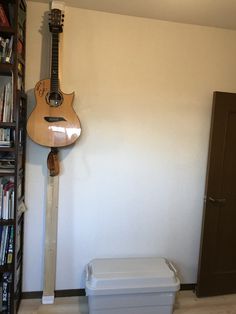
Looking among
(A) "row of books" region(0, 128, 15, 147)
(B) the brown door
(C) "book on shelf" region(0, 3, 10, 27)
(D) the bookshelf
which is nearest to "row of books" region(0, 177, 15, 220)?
(D) the bookshelf

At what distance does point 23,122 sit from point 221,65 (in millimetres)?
1788

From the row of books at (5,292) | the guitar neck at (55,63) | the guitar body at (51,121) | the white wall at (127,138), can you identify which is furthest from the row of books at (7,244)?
the guitar neck at (55,63)

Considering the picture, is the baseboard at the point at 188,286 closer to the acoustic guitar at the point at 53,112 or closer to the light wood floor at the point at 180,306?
the light wood floor at the point at 180,306

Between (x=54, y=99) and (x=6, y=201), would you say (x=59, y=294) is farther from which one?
(x=54, y=99)

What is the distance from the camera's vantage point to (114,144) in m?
2.42

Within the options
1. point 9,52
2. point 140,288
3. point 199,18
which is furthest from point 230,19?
point 140,288

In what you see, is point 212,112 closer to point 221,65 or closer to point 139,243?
point 221,65

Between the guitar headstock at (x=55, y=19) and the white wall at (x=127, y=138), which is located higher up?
the guitar headstock at (x=55, y=19)

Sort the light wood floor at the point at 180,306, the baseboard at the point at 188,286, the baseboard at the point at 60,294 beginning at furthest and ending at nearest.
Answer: the baseboard at the point at 188,286, the baseboard at the point at 60,294, the light wood floor at the point at 180,306

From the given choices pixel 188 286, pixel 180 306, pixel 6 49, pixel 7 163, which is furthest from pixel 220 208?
pixel 6 49

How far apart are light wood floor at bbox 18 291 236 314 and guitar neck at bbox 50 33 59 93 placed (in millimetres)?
1755

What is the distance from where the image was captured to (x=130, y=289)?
2.13m

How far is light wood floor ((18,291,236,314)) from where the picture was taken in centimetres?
229

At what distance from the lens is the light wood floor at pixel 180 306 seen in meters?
2.29
